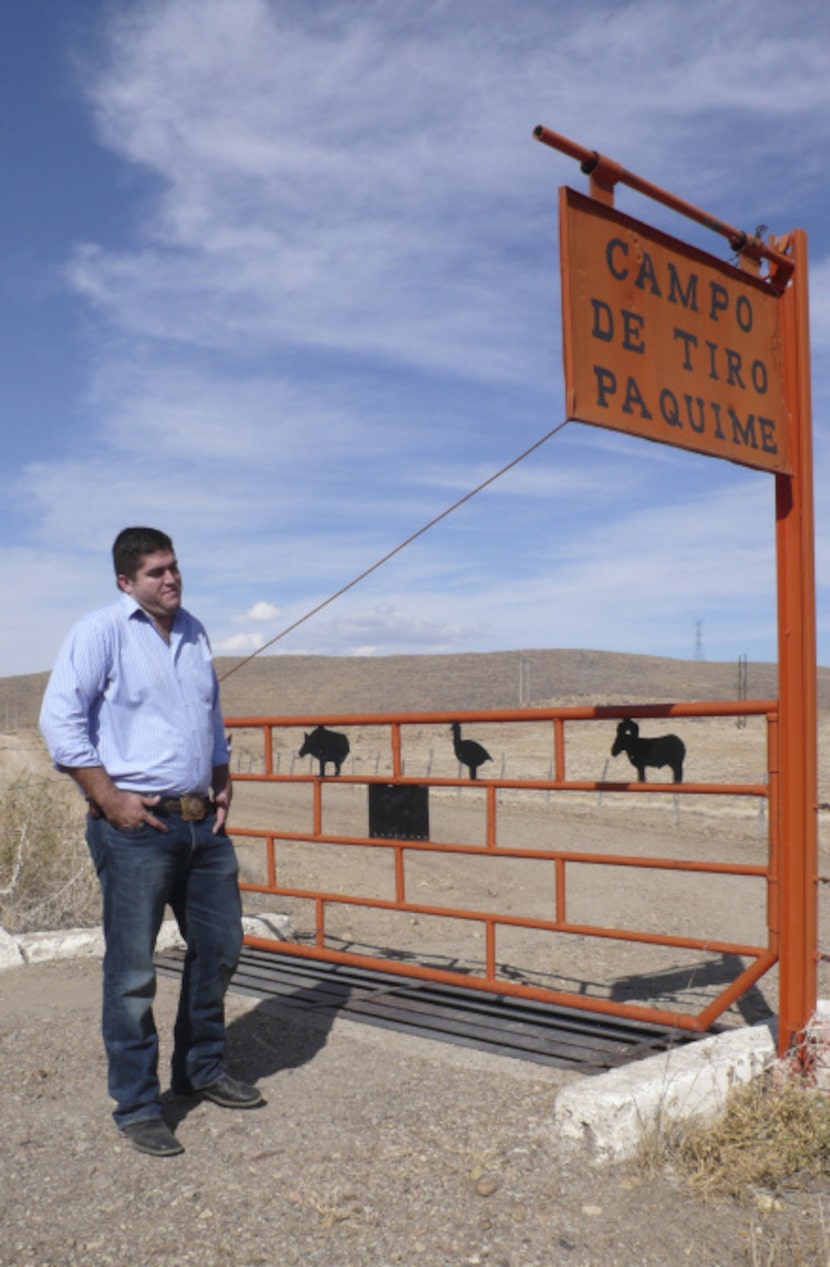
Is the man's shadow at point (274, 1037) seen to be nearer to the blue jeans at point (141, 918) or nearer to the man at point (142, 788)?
the blue jeans at point (141, 918)

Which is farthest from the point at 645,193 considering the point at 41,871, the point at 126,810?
the point at 41,871

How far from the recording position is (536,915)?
9.16 meters

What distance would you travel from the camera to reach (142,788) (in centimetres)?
377

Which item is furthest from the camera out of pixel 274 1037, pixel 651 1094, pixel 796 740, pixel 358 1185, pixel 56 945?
pixel 56 945

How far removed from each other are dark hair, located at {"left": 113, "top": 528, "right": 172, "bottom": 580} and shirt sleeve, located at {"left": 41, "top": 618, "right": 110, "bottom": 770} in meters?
0.24

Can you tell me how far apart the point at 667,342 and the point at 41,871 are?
5.74 m

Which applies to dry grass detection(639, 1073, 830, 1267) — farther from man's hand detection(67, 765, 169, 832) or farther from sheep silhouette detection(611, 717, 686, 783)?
man's hand detection(67, 765, 169, 832)

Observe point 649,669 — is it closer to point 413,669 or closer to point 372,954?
point 413,669

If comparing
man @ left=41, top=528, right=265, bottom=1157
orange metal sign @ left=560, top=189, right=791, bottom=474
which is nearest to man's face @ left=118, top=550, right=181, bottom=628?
man @ left=41, top=528, right=265, bottom=1157

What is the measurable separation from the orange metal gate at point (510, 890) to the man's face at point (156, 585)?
5.66ft

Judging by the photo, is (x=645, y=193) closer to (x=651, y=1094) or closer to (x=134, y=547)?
(x=134, y=547)

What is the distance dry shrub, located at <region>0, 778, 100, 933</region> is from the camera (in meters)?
7.36

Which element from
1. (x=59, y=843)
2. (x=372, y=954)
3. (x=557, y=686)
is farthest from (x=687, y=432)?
(x=557, y=686)

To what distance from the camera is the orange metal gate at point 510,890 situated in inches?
181
